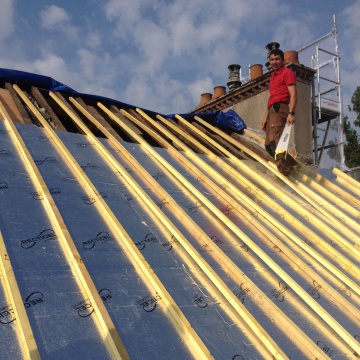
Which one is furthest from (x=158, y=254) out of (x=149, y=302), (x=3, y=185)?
(x=3, y=185)

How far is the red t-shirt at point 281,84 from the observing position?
20.0 ft

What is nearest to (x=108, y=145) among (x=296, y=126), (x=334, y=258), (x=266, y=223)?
(x=266, y=223)

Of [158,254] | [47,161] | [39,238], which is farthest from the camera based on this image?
[47,161]

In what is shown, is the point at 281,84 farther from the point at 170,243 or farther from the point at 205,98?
the point at 205,98

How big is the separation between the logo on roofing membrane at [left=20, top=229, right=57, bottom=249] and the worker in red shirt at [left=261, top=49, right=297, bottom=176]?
3672 mm

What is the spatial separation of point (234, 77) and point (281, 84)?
22.4ft

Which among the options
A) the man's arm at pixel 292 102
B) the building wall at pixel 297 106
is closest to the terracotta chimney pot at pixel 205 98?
the building wall at pixel 297 106

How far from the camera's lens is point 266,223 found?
185 inches

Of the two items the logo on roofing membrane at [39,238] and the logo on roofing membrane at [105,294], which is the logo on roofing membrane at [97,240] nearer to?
the logo on roofing membrane at [39,238]

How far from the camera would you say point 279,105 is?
20.4 ft

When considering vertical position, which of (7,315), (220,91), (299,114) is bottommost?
(7,315)

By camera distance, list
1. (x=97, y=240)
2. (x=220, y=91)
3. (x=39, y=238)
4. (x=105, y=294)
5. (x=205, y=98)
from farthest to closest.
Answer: (x=205, y=98) → (x=220, y=91) → (x=97, y=240) → (x=39, y=238) → (x=105, y=294)

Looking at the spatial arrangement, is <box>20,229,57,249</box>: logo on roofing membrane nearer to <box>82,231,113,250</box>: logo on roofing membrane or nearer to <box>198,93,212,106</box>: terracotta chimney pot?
<box>82,231,113,250</box>: logo on roofing membrane

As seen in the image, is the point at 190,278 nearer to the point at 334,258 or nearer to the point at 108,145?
the point at 334,258
